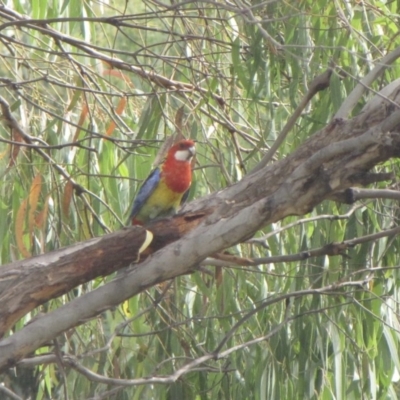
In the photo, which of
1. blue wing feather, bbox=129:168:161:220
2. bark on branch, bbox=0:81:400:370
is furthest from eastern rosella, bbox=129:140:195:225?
bark on branch, bbox=0:81:400:370

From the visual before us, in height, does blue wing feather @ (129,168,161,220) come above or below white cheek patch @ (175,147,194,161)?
below

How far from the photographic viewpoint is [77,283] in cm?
185

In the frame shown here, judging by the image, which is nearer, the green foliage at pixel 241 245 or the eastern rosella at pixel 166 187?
the green foliage at pixel 241 245

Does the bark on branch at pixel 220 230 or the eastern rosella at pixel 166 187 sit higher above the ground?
the eastern rosella at pixel 166 187

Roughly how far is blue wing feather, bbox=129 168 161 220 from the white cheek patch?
0.11 m

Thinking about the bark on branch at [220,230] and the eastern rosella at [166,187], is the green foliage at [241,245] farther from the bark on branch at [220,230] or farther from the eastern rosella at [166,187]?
the bark on branch at [220,230]

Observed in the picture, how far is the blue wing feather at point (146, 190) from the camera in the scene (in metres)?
2.74

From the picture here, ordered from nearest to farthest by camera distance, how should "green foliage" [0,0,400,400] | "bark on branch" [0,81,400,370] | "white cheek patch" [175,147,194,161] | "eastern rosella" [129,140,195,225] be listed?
"bark on branch" [0,81,400,370]
"green foliage" [0,0,400,400]
"white cheek patch" [175,147,194,161]
"eastern rosella" [129,140,195,225]

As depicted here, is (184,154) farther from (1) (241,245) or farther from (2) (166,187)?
(1) (241,245)

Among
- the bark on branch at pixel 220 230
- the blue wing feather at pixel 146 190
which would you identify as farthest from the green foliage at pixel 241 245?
the bark on branch at pixel 220 230

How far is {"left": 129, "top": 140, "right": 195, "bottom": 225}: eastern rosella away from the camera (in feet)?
9.07

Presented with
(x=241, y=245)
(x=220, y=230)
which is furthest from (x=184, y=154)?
(x=220, y=230)

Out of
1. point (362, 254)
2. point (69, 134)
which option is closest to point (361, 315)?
point (362, 254)

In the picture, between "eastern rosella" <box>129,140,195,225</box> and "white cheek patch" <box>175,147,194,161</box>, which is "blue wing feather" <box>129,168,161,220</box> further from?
"white cheek patch" <box>175,147,194,161</box>
